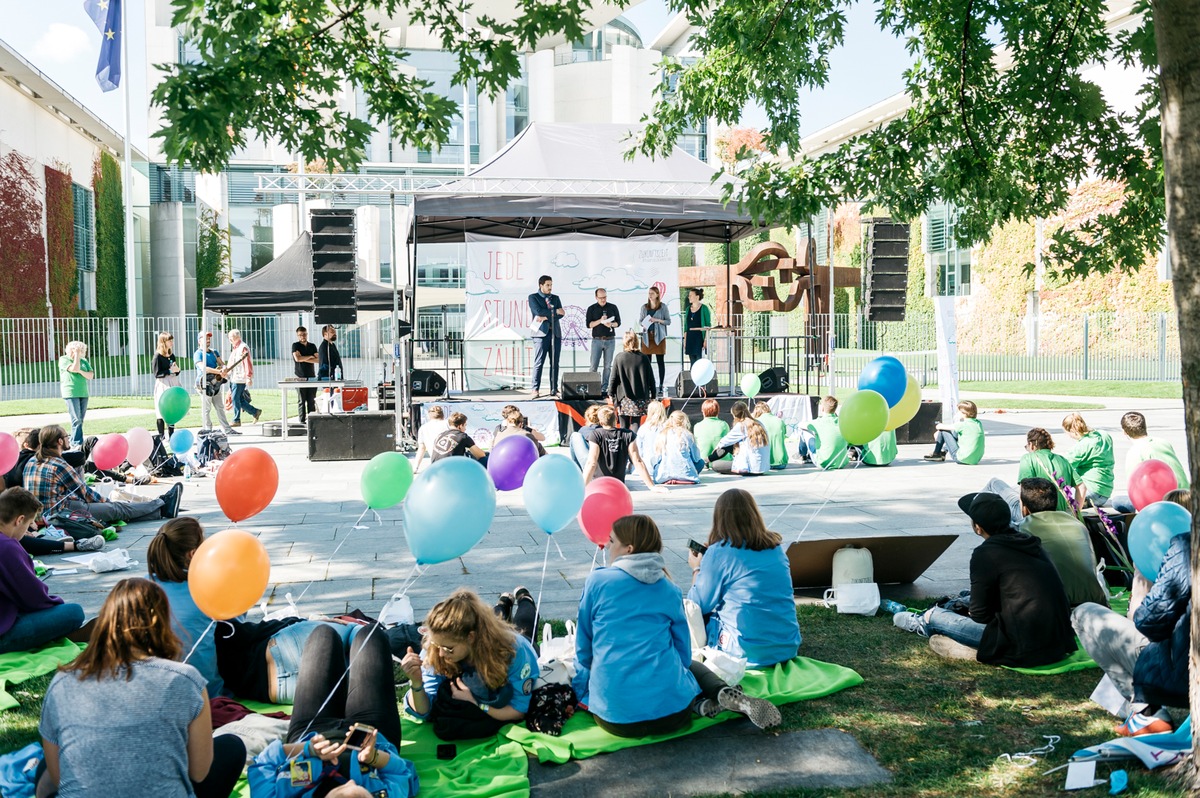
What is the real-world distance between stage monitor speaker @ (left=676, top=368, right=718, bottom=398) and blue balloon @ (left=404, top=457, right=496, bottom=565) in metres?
11.9

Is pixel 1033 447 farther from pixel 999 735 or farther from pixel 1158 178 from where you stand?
pixel 999 735

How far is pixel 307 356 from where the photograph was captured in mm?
16906

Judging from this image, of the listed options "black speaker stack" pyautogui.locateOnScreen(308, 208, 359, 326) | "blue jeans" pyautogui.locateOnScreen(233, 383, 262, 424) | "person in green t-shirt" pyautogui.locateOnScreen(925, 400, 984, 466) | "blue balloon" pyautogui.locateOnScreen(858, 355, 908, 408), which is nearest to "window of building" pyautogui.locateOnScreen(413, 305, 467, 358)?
"blue jeans" pyautogui.locateOnScreen(233, 383, 262, 424)

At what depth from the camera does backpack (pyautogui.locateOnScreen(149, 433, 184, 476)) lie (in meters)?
12.3

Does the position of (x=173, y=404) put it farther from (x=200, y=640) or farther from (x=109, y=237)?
(x=109, y=237)

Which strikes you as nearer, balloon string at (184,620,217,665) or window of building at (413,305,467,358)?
balloon string at (184,620,217,665)

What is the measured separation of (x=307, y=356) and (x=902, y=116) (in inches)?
456

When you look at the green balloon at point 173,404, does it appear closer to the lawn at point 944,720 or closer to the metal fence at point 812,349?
the lawn at point 944,720

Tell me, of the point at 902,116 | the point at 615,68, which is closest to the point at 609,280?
the point at 902,116

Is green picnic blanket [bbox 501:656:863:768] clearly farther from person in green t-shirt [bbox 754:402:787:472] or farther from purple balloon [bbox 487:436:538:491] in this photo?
person in green t-shirt [bbox 754:402:787:472]

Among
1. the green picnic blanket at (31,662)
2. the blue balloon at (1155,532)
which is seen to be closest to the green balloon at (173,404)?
the green picnic blanket at (31,662)

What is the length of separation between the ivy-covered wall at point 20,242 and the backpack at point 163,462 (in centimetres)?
1950

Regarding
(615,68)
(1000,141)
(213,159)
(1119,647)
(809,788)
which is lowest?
(809,788)

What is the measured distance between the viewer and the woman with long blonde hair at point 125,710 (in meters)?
2.97
